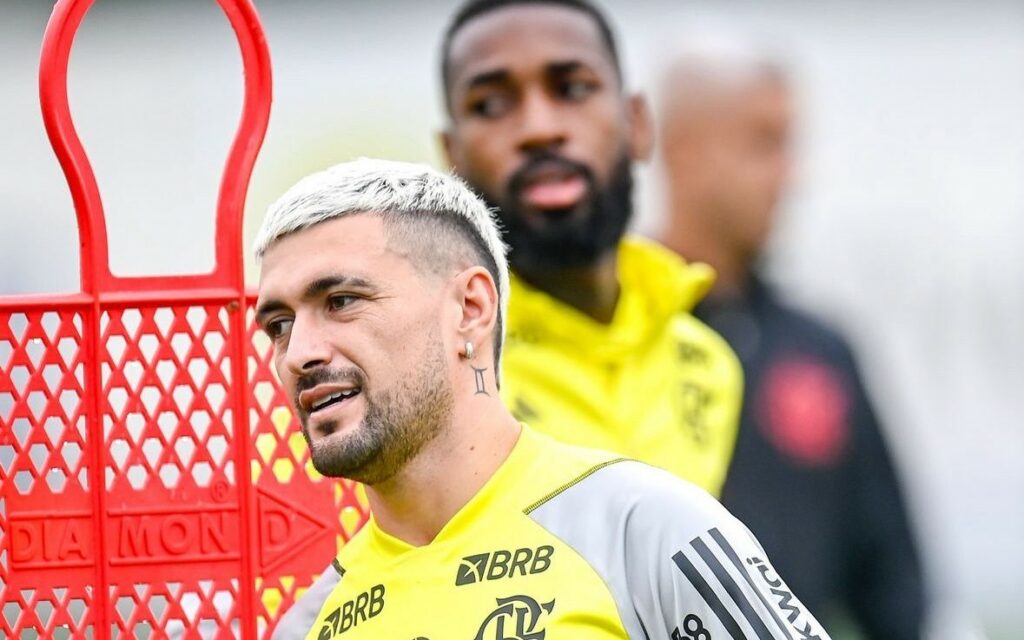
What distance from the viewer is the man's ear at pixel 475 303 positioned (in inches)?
105

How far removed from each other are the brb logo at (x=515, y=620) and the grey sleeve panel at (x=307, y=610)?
0.37 m

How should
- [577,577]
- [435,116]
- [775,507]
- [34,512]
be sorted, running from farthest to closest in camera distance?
[435,116], [775,507], [34,512], [577,577]

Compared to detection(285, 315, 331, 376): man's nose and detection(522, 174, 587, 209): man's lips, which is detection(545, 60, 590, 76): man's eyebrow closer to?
detection(522, 174, 587, 209): man's lips

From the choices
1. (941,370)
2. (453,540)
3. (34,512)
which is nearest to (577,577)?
(453,540)

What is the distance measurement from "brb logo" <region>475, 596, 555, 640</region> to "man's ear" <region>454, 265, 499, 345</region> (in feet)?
1.35

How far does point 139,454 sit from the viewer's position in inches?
117

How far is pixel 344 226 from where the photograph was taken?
262 cm

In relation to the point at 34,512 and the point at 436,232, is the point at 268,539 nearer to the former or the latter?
the point at 34,512

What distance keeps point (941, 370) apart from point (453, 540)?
672cm

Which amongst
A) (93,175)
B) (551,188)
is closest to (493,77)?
(551,188)

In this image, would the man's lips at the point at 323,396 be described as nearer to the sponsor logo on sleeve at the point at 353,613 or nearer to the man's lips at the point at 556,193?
the sponsor logo on sleeve at the point at 353,613

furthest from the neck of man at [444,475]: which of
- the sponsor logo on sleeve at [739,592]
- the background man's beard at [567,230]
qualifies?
the background man's beard at [567,230]

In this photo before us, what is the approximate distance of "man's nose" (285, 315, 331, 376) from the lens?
2.54 m

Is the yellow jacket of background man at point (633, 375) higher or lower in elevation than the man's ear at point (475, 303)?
lower
